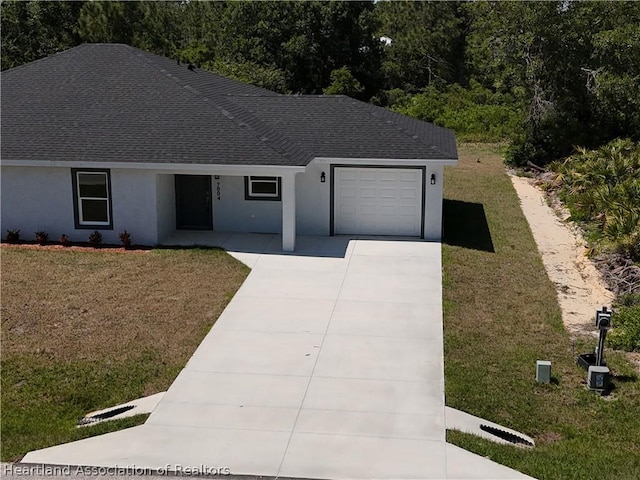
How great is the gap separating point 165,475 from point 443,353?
5516 mm

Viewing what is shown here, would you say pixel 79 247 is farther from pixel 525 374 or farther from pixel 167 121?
pixel 525 374

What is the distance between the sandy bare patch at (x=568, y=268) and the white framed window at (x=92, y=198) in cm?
1069

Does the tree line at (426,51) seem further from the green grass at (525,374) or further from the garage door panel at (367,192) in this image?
the garage door panel at (367,192)

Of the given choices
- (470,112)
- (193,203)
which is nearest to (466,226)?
(193,203)

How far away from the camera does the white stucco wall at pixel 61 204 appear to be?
63.5ft

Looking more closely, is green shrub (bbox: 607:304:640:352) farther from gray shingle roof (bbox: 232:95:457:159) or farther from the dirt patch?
the dirt patch

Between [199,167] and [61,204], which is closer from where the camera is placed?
[199,167]

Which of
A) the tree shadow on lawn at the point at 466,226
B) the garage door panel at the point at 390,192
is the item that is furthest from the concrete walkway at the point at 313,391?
the garage door panel at the point at 390,192

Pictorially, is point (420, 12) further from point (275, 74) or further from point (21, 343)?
point (21, 343)

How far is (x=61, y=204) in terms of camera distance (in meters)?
19.7

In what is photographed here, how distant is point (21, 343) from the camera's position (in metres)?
13.0

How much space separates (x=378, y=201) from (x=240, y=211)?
3609 mm

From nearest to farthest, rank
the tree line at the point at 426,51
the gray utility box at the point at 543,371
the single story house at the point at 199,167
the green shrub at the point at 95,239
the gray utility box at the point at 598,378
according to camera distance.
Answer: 1. the gray utility box at the point at 598,378
2. the gray utility box at the point at 543,371
3. the single story house at the point at 199,167
4. the green shrub at the point at 95,239
5. the tree line at the point at 426,51

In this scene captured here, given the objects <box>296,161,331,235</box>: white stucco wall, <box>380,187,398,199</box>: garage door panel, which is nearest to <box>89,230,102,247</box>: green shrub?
<box>296,161,331,235</box>: white stucco wall
